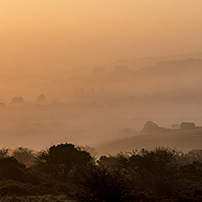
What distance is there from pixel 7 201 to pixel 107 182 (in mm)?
9030

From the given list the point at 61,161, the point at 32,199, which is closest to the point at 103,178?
the point at 32,199

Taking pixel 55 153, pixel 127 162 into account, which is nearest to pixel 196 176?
pixel 127 162

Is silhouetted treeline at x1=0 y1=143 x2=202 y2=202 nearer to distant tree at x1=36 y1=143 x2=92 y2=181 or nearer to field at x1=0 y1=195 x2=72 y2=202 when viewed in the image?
distant tree at x1=36 y1=143 x2=92 y2=181

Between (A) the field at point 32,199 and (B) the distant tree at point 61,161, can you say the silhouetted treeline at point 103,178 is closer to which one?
(B) the distant tree at point 61,161

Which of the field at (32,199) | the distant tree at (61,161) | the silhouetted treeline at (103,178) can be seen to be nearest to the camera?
the silhouetted treeline at (103,178)

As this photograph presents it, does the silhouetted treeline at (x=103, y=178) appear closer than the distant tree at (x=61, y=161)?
Yes

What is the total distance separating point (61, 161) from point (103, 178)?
21254mm

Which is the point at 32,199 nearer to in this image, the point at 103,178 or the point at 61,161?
the point at 103,178

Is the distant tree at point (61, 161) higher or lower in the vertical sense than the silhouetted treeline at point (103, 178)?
higher

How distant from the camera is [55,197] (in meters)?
29.2

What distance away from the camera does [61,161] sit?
142 ft

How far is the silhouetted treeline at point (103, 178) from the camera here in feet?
74.9

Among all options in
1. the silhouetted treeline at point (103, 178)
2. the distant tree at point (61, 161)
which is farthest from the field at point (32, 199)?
the distant tree at point (61, 161)

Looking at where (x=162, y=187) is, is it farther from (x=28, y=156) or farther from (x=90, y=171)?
(x=28, y=156)
